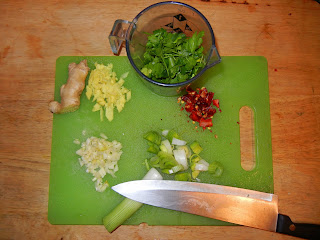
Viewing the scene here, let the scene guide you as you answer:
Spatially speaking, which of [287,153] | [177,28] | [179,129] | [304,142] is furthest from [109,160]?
[304,142]

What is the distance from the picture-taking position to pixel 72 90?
6.21 ft

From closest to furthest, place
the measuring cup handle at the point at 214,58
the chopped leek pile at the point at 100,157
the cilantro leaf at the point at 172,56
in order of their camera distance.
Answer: the measuring cup handle at the point at 214,58
the cilantro leaf at the point at 172,56
the chopped leek pile at the point at 100,157

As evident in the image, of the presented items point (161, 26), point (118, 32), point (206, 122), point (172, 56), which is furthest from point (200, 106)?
point (118, 32)

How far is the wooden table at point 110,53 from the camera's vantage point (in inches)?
73.8

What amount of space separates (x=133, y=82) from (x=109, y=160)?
23.5 inches

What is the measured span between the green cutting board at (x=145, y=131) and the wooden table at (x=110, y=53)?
0.25 feet

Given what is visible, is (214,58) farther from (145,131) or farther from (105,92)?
(105,92)

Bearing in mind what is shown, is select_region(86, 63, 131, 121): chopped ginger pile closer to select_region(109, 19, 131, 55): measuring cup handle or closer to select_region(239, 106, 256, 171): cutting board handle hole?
select_region(109, 19, 131, 55): measuring cup handle

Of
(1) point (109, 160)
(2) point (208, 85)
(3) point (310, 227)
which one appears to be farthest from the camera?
(2) point (208, 85)

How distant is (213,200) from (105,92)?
105 cm

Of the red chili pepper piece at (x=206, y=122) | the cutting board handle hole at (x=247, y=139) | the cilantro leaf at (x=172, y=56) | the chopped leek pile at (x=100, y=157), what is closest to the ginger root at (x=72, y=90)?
the chopped leek pile at (x=100, y=157)

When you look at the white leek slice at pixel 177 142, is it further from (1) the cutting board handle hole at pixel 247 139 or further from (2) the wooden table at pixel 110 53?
(2) the wooden table at pixel 110 53

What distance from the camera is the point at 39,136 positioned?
6.44ft

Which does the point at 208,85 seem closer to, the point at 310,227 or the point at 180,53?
the point at 180,53
